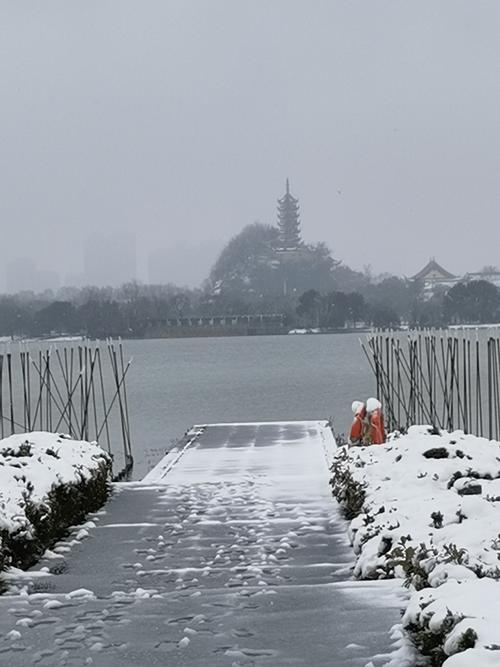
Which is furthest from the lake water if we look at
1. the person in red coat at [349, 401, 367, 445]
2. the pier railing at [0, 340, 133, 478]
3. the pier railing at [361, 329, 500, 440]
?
the person in red coat at [349, 401, 367, 445]

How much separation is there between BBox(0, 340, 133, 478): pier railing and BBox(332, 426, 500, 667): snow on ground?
9.13 metres

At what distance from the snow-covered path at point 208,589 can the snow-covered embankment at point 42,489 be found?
0.24 m

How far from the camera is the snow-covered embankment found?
8.57 meters

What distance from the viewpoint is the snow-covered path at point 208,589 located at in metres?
5.05

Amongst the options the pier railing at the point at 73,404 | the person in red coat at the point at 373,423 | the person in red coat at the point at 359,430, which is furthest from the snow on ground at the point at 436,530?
the pier railing at the point at 73,404

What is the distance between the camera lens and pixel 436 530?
6.88 meters

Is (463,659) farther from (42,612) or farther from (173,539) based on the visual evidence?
(173,539)

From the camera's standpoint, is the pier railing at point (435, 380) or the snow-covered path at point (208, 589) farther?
the pier railing at point (435, 380)

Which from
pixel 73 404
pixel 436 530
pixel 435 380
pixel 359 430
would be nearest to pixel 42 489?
pixel 436 530

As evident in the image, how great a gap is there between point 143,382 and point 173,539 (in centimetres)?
5470

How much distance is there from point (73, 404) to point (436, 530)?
3745 cm

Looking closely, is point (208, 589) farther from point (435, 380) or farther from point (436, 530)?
point (435, 380)

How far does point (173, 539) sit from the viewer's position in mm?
9492

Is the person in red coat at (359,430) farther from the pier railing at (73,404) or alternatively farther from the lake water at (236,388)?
the lake water at (236,388)
